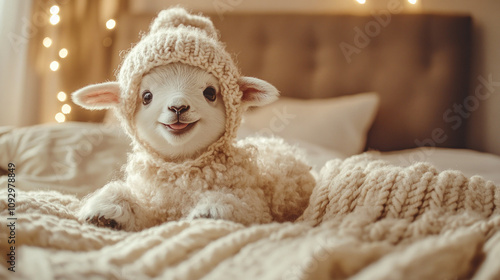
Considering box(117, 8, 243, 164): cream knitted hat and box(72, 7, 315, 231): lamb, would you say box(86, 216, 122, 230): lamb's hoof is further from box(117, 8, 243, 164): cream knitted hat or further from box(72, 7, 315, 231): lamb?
box(117, 8, 243, 164): cream knitted hat

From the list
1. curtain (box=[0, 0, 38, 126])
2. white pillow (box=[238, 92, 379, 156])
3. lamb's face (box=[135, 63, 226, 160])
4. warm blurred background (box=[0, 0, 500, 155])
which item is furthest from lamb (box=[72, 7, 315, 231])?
curtain (box=[0, 0, 38, 126])

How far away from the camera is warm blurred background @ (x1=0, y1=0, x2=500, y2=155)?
5.90 feet

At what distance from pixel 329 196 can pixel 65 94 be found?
1.63m

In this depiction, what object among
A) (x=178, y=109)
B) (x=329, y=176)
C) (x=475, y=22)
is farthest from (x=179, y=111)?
(x=475, y=22)

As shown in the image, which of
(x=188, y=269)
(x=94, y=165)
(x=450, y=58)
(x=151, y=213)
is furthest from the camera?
(x=450, y=58)

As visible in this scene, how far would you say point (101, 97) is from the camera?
0.81 metres

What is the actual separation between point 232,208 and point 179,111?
19cm

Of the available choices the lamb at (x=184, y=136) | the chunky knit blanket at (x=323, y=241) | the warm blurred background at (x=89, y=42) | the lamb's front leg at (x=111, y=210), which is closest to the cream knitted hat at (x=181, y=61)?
the lamb at (x=184, y=136)

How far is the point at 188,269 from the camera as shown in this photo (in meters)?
0.47

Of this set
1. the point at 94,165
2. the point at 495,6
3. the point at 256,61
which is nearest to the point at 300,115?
the point at 256,61

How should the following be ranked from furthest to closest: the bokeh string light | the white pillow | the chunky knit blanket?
the bokeh string light → the white pillow → the chunky knit blanket

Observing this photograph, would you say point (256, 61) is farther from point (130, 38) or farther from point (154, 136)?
point (154, 136)

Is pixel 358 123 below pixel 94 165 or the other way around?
the other way around

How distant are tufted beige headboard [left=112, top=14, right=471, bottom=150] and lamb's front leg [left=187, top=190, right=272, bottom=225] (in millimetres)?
1243
